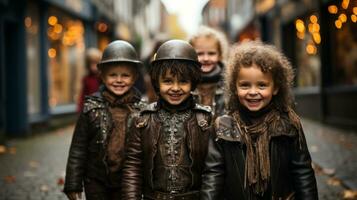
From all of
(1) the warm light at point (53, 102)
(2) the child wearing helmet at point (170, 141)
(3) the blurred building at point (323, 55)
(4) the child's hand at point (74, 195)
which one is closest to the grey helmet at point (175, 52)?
(2) the child wearing helmet at point (170, 141)

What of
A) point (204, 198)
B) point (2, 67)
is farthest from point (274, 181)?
point (2, 67)

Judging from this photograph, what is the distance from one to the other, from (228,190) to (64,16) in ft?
51.6

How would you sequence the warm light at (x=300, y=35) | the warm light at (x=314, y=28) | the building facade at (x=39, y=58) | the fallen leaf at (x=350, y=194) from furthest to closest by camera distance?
the warm light at (x=300, y=35), the warm light at (x=314, y=28), the building facade at (x=39, y=58), the fallen leaf at (x=350, y=194)

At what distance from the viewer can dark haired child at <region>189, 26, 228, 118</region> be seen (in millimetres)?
4938

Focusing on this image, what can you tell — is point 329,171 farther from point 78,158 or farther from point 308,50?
point 308,50

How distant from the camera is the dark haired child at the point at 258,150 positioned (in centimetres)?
314

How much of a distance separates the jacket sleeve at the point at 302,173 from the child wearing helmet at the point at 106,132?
1353 millimetres

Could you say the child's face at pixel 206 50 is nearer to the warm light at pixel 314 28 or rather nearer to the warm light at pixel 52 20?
the warm light at pixel 314 28

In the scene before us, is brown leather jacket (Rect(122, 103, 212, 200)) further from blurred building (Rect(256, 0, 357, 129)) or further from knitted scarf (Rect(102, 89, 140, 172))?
blurred building (Rect(256, 0, 357, 129))

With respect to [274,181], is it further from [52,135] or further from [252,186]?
[52,135]

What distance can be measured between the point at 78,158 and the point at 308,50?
14934 mm

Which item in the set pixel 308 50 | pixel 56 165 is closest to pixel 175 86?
pixel 56 165

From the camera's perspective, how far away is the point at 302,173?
3133 mm

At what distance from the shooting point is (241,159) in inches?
124
